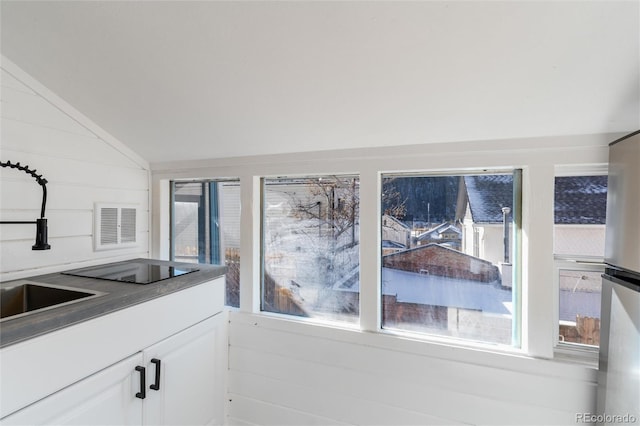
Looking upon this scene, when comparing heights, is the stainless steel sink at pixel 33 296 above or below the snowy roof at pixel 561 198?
below

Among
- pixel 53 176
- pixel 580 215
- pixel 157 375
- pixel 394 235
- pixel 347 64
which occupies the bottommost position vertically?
pixel 157 375

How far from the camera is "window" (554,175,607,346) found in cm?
128

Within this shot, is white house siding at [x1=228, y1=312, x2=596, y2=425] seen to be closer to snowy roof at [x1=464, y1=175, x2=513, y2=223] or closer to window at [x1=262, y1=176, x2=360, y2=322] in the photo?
window at [x1=262, y1=176, x2=360, y2=322]

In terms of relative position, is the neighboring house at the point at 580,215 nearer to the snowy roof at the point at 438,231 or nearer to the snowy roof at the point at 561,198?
the snowy roof at the point at 561,198

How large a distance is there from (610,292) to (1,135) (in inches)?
96.5

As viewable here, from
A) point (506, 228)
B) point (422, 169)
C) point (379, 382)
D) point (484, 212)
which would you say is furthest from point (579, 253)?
point (379, 382)

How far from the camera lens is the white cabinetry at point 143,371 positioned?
89 cm

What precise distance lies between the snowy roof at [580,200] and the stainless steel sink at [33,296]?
6.42ft

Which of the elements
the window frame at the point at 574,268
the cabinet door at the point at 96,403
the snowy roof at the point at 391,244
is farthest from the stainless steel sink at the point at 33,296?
the window frame at the point at 574,268

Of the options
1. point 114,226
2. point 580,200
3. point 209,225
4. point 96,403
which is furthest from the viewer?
point 209,225

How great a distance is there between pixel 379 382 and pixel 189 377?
94 centimetres

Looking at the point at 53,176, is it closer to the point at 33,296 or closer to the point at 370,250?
the point at 33,296

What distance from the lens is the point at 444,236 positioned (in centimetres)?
149

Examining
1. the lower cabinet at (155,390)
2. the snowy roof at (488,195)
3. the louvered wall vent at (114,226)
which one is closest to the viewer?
the lower cabinet at (155,390)
